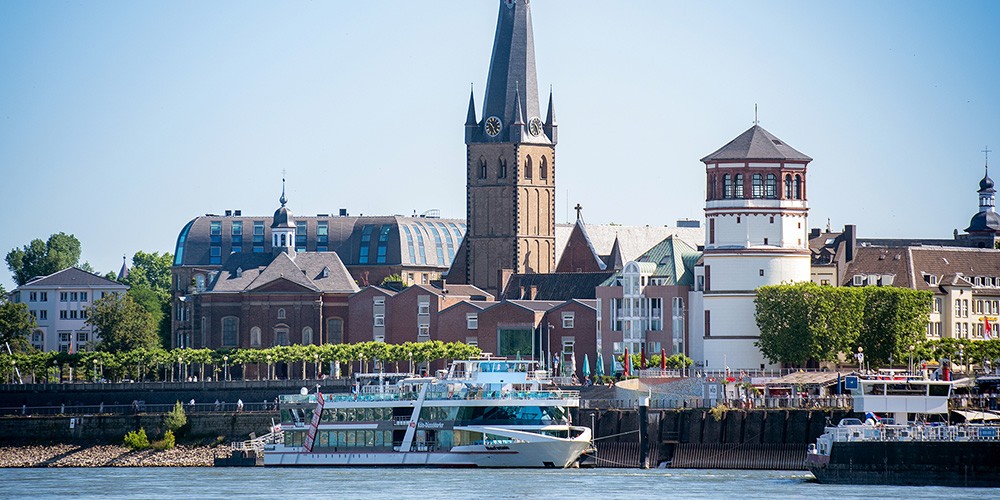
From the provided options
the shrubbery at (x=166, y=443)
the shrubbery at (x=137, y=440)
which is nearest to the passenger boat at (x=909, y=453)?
the shrubbery at (x=166, y=443)

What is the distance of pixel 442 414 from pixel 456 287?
56.7 meters

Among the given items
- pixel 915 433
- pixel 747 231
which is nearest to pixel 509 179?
pixel 747 231

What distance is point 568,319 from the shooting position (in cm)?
17112

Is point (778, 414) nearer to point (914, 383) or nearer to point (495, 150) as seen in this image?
point (914, 383)

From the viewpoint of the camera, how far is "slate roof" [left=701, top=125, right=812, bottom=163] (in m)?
150

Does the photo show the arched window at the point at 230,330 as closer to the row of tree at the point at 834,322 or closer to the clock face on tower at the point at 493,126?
the clock face on tower at the point at 493,126

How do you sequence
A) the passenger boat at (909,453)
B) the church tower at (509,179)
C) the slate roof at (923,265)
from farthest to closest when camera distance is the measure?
1. the church tower at (509,179)
2. the slate roof at (923,265)
3. the passenger boat at (909,453)

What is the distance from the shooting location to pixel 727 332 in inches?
5999

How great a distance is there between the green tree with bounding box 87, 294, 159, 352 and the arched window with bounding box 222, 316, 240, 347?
5847 millimetres

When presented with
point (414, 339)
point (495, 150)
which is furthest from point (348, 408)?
point (495, 150)

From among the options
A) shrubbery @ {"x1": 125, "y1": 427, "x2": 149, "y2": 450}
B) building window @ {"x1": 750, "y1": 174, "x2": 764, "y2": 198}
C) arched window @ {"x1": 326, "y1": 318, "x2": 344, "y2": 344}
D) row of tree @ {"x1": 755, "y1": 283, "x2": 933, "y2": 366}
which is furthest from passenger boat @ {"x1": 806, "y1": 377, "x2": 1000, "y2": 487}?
arched window @ {"x1": 326, "y1": 318, "x2": 344, "y2": 344}

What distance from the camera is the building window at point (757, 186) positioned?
151m

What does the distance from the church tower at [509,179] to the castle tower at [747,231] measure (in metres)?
40.7

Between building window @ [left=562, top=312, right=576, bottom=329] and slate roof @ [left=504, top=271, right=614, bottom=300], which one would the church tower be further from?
building window @ [left=562, top=312, right=576, bottom=329]
